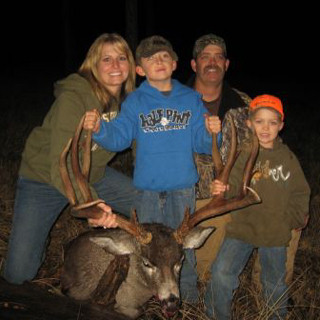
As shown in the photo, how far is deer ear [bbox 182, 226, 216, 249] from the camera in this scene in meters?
4.09

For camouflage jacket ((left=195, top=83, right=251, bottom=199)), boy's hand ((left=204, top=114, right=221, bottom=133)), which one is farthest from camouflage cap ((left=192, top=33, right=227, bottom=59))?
boy's hand ((left=204, top=114, right=221, bottom=133))

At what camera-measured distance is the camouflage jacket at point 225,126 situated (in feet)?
16.9

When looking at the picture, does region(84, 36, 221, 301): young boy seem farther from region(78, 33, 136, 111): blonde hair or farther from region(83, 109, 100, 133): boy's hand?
region(83, 109, 100, 133): boy's hand

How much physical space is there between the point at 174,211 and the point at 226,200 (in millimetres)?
702

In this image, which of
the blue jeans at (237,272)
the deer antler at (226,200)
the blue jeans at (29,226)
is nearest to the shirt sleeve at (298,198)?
the blue jeans at (237,272)

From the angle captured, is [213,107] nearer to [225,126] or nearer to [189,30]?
[225,126]

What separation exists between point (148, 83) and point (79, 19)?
5324 cm

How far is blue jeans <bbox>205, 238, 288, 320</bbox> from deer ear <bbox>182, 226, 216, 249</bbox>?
0.78ft

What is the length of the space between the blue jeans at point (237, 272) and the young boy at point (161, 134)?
0.39 m

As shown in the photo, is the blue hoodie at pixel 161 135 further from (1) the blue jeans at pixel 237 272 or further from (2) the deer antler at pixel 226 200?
(1) the blue jeans at pixel 237 272

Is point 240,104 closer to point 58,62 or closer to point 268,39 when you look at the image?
point 58,62

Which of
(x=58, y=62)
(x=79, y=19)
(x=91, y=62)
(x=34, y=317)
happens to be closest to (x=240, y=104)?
(x=91, y=62)

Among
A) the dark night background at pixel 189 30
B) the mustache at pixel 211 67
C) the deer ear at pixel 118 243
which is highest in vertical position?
the mustache at pixel 211 67

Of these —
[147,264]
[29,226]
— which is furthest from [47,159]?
[147,264]
